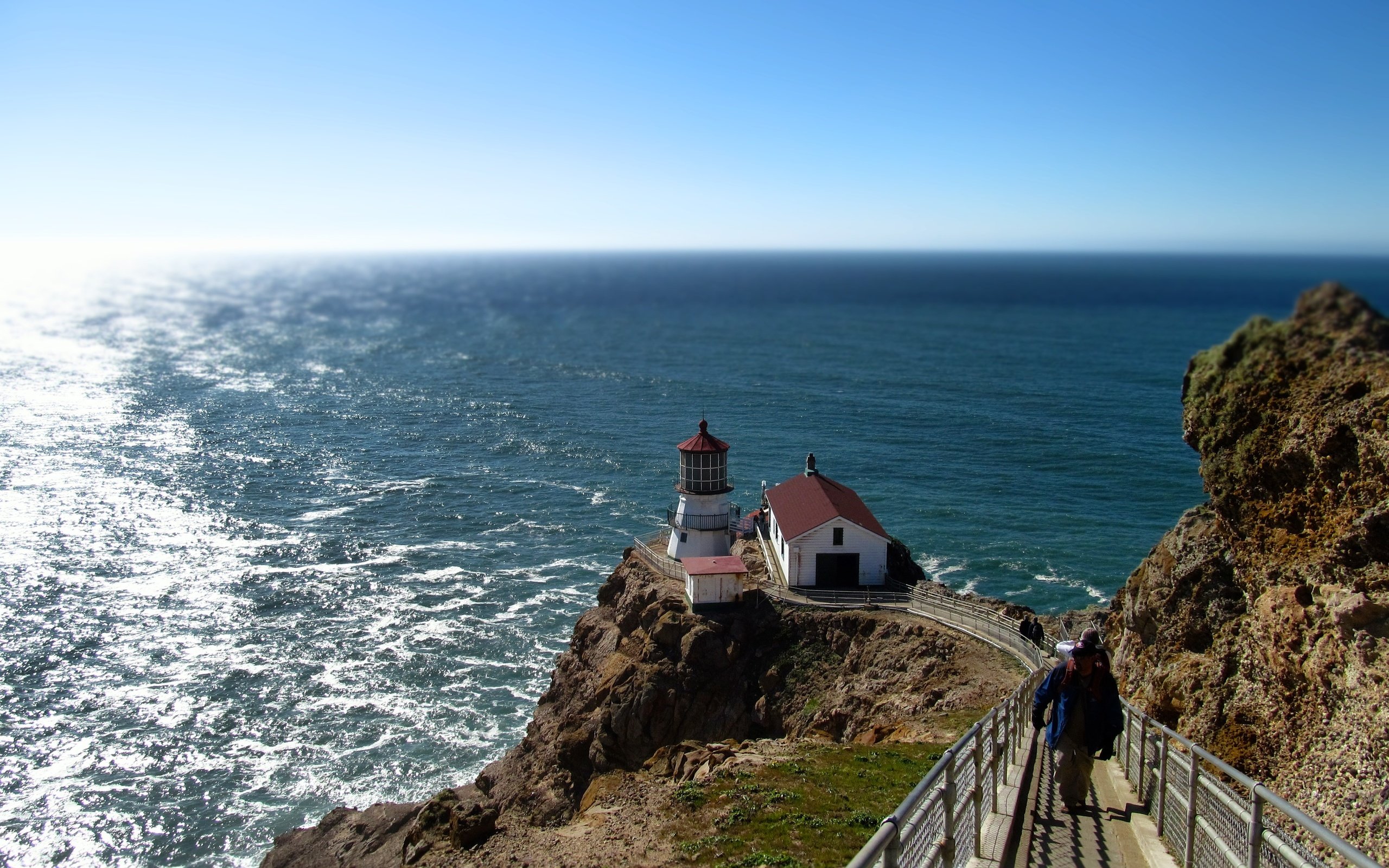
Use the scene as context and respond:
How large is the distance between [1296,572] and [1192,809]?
20.4 feet

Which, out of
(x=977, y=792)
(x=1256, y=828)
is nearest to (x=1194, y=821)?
(x=1256, y=828)

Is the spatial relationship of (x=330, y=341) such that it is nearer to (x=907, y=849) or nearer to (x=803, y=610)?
(x=803, y=610)

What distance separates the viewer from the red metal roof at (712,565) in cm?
3284

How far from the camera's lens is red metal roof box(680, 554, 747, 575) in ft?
108

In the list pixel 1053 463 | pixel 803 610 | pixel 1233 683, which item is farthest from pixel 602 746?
pixel 1053 463

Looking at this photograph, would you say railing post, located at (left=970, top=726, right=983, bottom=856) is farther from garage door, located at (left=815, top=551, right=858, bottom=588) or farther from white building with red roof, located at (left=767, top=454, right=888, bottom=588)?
garage door, located at (left=815, top=551, right=858, bottom=588)

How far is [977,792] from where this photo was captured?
34.9 ft

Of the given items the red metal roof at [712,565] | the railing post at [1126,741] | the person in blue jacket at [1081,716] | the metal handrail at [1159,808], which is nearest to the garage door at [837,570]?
the red metal roof at [712,565]

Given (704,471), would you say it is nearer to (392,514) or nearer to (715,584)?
(715,584)

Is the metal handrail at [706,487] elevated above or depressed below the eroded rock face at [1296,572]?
below

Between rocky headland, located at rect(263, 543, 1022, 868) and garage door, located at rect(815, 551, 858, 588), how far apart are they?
2384 mm

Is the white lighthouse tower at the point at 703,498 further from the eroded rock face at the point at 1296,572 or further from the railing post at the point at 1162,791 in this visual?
the railing post at the point at 1162,791

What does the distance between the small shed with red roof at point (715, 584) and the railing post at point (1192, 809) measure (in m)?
22.5

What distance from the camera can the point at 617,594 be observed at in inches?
1467
